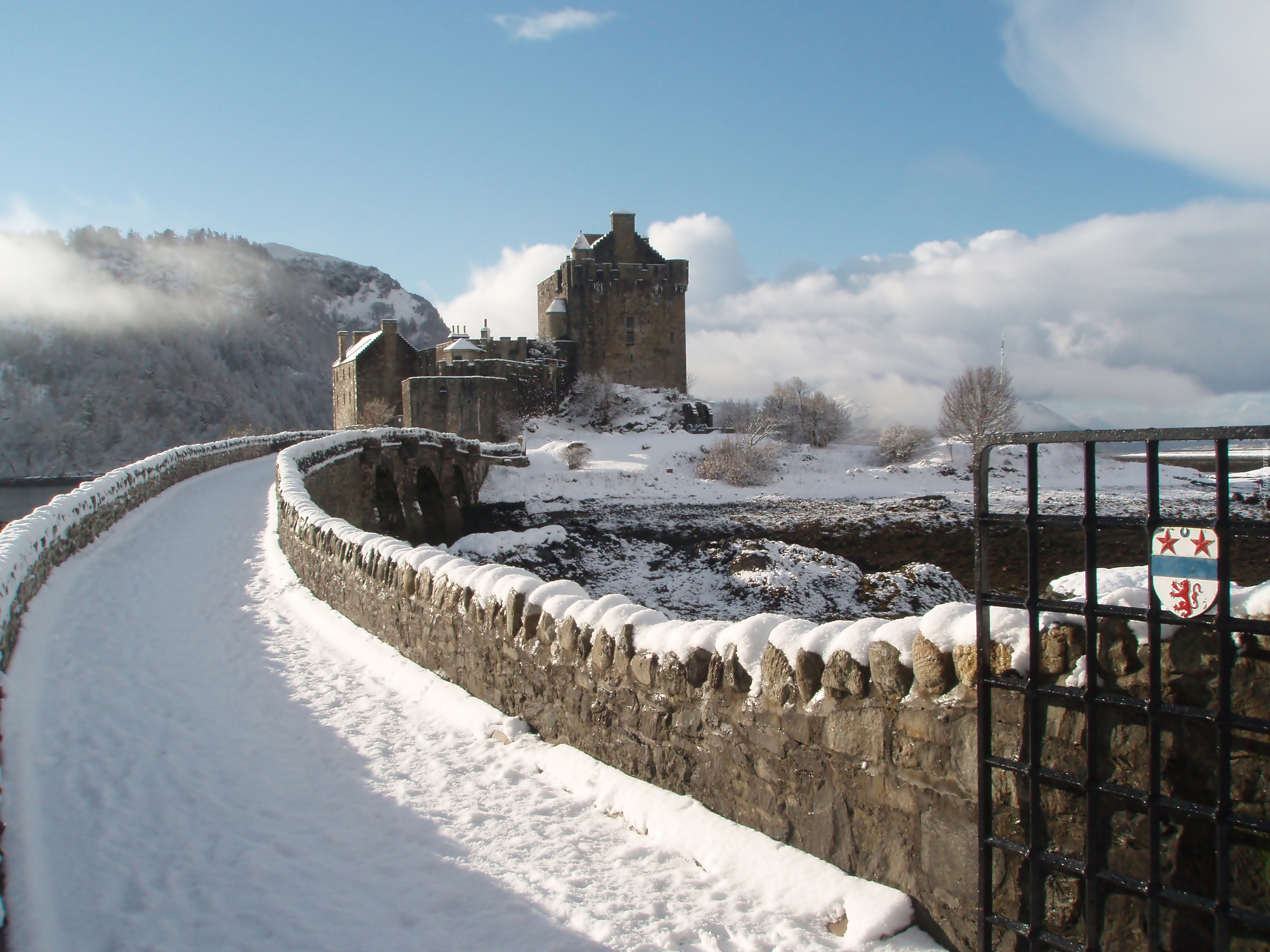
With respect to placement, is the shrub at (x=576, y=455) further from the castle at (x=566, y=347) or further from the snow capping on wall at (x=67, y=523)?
the snow capping on wall at (x=67, y=523)

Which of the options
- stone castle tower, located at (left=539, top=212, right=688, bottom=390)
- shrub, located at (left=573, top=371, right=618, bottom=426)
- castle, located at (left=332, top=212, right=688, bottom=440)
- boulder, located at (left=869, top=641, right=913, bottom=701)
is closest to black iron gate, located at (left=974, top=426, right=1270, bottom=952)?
boulder, located at (left=869, top=641, right=913, bottom=701)

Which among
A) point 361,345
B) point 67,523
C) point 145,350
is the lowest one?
point 67,523

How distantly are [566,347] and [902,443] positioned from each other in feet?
74.0

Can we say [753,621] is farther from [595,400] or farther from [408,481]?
[595,400]

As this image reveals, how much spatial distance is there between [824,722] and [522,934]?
5.39 ft

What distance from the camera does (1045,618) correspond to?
3.22 m

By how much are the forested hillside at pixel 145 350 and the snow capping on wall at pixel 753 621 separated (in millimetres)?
70762

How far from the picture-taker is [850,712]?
12.4 feet

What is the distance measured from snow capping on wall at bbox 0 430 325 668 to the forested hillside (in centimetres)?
5149

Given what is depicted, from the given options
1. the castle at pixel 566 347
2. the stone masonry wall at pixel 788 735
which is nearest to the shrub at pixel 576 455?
the castle at pixel 566 347

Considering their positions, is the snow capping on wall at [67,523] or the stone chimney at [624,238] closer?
the snow capping on wall at [67,523]

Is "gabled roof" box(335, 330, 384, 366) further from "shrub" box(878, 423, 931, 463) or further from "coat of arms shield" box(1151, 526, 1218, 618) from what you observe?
"coat of arms shield" box(1151, 526, 1218, 618)

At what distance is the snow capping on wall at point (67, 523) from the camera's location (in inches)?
354

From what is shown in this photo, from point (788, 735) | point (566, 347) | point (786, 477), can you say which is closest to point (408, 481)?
point (786, 477)
